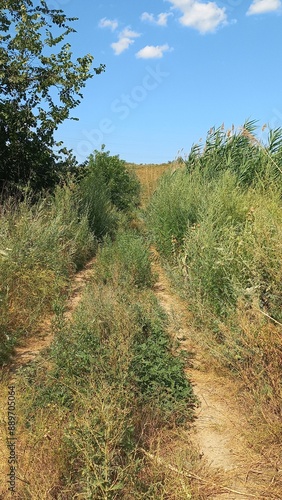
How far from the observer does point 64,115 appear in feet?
26.7

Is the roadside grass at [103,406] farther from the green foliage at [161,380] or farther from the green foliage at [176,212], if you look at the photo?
the green foliage at [176,212]

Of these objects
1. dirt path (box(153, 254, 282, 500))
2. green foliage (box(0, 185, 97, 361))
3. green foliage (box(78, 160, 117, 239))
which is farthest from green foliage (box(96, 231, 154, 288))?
green foliage (box(78, 160, 117, 239))

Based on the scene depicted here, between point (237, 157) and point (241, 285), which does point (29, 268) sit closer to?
point (241, 285)

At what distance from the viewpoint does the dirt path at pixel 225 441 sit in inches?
92.5

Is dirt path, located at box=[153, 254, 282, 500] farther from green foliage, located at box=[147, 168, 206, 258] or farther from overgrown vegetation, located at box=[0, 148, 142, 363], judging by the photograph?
green foliage, located at box=[147, 168, 206, 258]

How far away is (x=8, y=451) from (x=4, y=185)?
6.11 meters

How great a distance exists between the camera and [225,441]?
2789 mm

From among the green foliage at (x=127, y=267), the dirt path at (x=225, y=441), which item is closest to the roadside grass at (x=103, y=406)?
the dirt path at (x=225, y=441)

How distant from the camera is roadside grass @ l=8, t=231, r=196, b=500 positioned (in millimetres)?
2178

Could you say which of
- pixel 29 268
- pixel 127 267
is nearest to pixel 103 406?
pixel 29 268

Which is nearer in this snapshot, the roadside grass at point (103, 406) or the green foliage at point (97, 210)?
the roadside grass at point (103, 406)

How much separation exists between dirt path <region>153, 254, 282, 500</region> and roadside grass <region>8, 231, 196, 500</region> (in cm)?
16

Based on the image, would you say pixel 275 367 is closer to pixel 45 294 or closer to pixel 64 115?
pixel 45 294

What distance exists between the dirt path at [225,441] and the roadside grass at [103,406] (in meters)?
0.16
